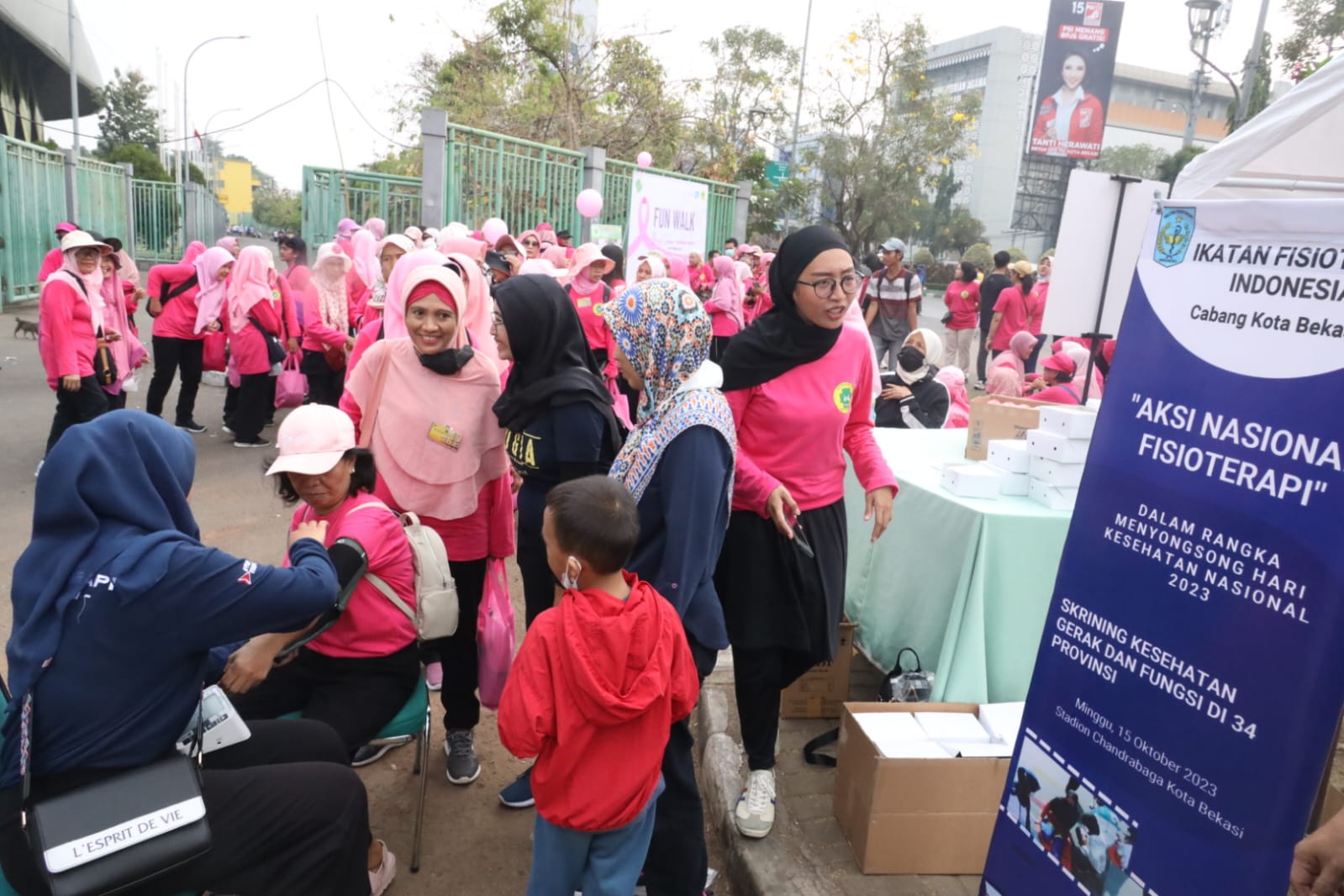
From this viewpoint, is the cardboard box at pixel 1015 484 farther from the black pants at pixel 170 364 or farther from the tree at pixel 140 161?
the tree at pixel 140 161

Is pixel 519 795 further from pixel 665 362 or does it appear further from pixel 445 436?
pixel 665 362

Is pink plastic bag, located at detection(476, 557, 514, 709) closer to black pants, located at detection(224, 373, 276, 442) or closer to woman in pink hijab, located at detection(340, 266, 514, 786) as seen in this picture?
woman in pink hijab, located at detection(340, 266, 514, 786)

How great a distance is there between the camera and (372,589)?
252 centimetres

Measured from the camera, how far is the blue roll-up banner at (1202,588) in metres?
1.64

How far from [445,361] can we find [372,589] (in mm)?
826

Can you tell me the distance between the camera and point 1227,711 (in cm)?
175

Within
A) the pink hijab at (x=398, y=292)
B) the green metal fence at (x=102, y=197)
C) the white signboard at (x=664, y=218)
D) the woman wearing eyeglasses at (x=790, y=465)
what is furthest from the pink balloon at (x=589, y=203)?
the green metal fence at (x=102, y=197)

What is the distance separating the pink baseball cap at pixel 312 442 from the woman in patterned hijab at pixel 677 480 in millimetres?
780

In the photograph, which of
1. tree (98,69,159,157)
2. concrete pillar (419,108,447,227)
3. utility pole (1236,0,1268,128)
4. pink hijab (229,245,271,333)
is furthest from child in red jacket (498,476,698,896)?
tree (98,69,159,157)

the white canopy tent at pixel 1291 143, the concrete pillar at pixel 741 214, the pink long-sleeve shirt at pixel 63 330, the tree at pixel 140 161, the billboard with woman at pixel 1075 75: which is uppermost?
the billboard with woman at pixel 1075 75

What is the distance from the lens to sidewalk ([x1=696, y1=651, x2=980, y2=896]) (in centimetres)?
260

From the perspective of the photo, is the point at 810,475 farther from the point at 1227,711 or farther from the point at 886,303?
the point at 886,303

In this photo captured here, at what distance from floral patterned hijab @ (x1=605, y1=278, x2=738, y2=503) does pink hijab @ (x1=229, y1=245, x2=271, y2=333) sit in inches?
211

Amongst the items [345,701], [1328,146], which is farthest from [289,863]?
[1328,146]
